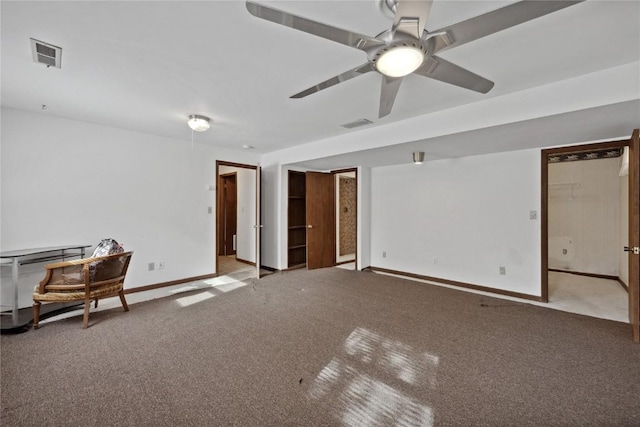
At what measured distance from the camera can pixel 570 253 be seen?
556 cm

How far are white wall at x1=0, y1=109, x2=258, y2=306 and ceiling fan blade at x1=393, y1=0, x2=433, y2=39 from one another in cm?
422

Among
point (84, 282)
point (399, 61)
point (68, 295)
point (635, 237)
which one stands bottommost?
point (68, 295)

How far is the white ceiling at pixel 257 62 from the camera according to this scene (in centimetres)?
168

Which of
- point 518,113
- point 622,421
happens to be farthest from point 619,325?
point 518,113

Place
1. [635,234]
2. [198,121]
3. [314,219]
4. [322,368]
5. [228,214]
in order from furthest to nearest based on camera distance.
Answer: [228,214] → [314,219] → [198,121] → [635,234] → [322,368]

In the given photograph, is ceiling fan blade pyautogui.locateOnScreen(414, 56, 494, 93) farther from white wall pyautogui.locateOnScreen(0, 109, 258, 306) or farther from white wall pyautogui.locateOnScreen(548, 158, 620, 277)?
white wall pyautogui.locateOnScreen(548, 158, 620, 277)

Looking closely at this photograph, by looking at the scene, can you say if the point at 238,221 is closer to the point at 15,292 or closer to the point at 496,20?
the point at 15,292

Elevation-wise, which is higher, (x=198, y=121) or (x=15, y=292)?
(x=198, y=121)

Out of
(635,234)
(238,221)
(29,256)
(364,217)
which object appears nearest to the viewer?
(635,234)

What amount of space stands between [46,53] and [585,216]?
8.00 metres

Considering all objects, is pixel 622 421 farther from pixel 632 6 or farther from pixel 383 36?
pixel 383 36

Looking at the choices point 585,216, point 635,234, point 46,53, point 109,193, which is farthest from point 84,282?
point 585,216

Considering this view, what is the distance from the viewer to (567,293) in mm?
4203

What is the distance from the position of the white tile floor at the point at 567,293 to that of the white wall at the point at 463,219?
444mm
